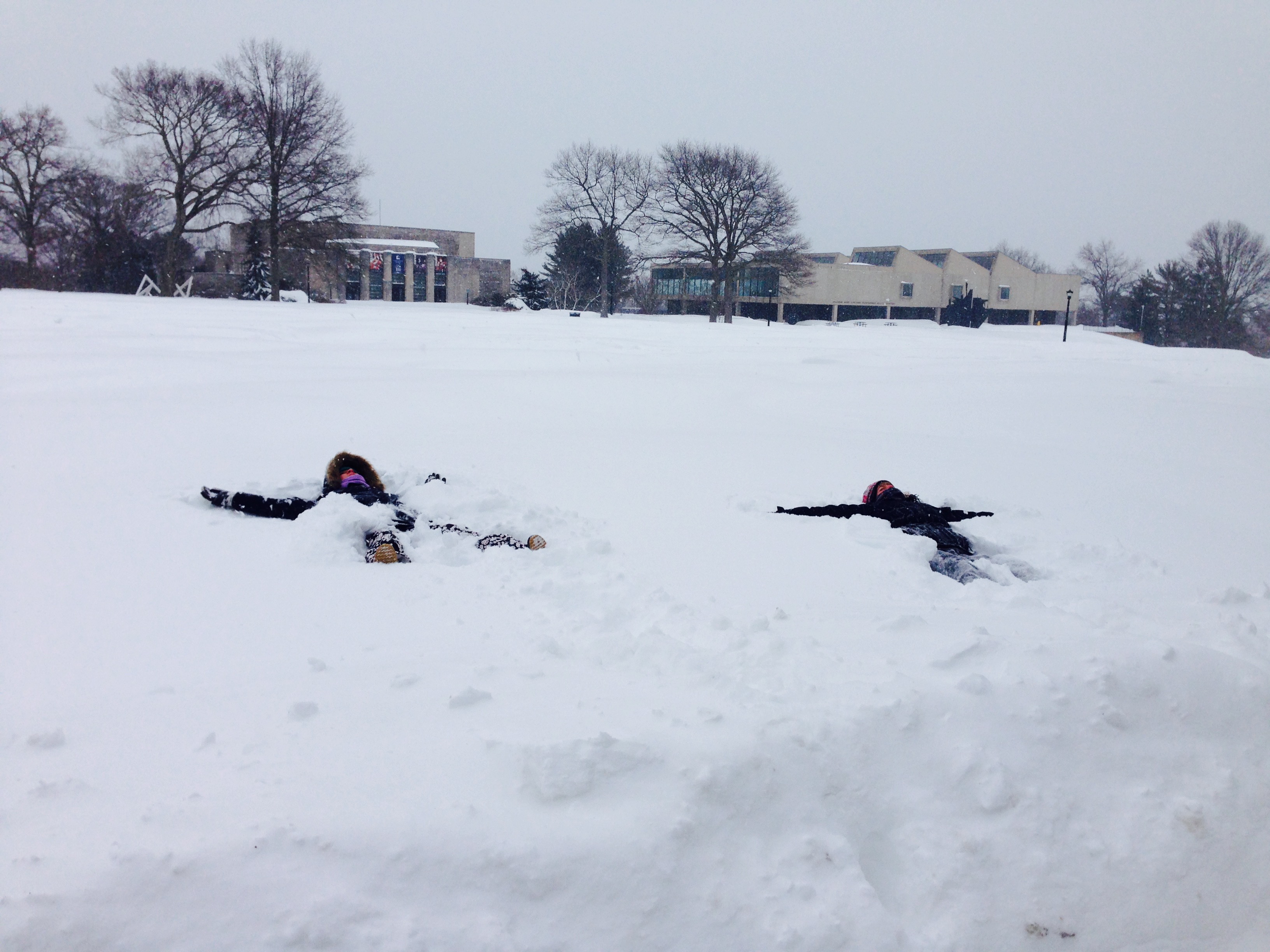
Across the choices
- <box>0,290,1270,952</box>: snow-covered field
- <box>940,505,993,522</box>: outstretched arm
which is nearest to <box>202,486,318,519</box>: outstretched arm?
<box>0,290,1270,952</box>: snow-covered field

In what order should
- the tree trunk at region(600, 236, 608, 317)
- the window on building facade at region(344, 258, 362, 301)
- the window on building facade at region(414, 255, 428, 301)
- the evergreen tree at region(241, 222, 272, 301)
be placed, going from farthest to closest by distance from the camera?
the window on building facade at region(414, 255, 428, 301) < the window on building facade at region(344, 258, 362, 301) < the tree trunk at region(600, 236, 608, 317) < the evergreen tree at region(241, 222, 272, 301)

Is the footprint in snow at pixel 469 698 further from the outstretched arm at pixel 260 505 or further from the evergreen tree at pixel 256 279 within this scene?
the evergreen tree at pixel 256 279

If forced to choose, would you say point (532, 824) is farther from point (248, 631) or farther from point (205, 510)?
point (205, 510)

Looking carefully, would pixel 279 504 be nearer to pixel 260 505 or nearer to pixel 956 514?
pixel 260 505

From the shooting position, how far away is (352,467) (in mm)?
5453

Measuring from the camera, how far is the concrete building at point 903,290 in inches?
2301

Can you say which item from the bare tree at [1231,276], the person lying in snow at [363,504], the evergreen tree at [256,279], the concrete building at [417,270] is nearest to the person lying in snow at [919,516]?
the person lying in snow at [363,504]

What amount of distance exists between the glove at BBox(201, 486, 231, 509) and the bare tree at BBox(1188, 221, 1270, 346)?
1268 inches

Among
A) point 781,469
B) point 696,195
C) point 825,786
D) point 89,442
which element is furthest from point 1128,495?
point 696,195

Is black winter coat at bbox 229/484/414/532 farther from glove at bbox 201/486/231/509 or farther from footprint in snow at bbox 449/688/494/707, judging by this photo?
footprint in snow at bbox 449/688/494/707

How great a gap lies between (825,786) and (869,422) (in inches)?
276

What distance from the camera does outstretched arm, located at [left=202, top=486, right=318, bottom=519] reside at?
200 inches

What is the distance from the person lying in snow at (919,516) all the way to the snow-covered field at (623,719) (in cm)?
16

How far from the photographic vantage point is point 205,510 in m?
5.05
